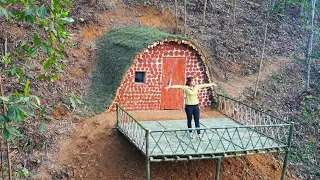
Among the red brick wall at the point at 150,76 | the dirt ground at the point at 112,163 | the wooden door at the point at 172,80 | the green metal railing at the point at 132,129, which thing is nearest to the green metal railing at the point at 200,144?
the green metal railing at the point at 132,129

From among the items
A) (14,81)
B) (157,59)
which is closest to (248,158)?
(157,59)

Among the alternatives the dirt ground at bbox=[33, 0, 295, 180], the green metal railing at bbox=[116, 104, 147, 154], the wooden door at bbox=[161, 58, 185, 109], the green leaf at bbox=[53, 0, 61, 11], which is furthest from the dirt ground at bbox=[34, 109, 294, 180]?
the green leaf at bbox=[53, 0, 61, 11]

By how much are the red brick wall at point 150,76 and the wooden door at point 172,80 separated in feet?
0.58

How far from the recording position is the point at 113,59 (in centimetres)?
1407

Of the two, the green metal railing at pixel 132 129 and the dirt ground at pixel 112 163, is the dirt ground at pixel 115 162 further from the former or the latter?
the green metal railing at pixel 132 129

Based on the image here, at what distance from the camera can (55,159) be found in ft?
34.8

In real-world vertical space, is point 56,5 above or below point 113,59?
above

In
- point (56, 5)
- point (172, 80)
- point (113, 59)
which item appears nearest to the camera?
point (56, 5)

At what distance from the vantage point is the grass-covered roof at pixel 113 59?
12.8 metres

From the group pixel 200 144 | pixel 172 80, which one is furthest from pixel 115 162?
pixel 172 80

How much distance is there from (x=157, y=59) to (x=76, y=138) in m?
4.39

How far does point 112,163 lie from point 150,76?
399 centimetres

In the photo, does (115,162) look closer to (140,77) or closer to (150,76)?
(140,77)

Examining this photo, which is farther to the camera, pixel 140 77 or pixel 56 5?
pixel 140 77
